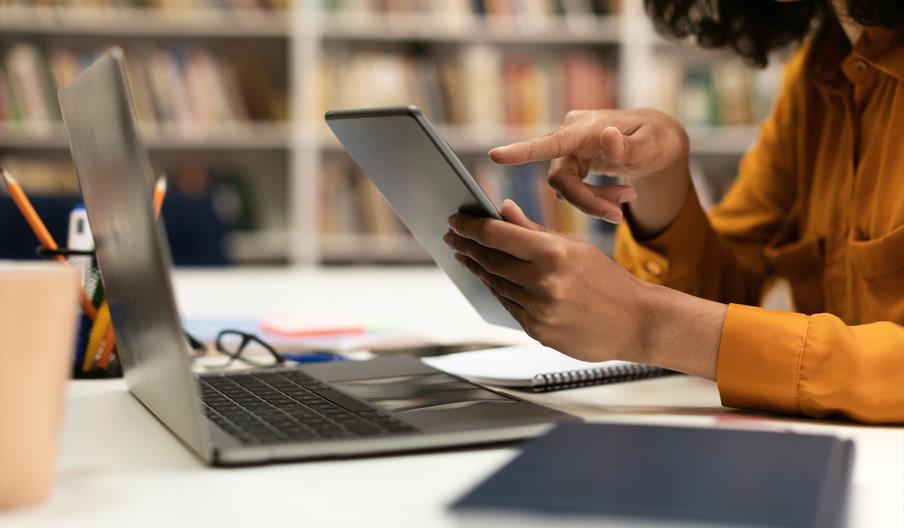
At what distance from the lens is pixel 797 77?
1.24 metres

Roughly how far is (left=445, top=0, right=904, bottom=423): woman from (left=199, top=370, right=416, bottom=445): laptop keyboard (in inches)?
6.0

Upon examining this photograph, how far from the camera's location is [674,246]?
114 cm

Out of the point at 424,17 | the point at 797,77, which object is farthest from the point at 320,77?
the point at 797,77

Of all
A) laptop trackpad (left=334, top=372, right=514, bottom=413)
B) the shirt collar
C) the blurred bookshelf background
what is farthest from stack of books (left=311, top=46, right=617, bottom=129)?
laptop trackpad (left=334, top=372, right=514, bottom=413)

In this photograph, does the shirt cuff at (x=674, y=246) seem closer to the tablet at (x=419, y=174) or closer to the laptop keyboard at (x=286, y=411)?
the tablet at (x=419, y=174)

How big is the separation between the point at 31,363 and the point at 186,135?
2930mm

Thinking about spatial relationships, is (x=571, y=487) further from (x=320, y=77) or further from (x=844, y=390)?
(x=320, y=77)

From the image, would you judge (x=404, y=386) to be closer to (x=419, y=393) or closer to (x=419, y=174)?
(x=419, y=393)

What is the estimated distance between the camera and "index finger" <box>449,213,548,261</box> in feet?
2.23

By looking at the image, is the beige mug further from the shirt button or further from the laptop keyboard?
the shirt button

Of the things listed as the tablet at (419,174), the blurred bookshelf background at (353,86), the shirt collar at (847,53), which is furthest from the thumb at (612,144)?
the blurred bookshelf background at (353,86)

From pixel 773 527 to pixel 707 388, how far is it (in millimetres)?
486

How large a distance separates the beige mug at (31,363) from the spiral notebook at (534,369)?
0.42 m

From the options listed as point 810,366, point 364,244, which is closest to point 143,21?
point 364,244
